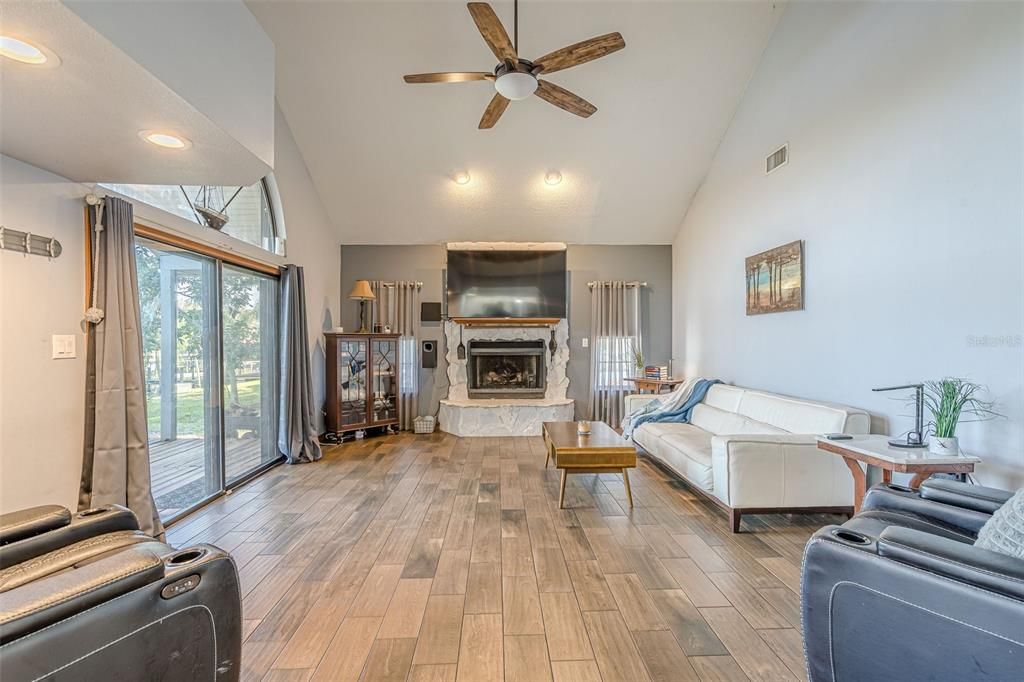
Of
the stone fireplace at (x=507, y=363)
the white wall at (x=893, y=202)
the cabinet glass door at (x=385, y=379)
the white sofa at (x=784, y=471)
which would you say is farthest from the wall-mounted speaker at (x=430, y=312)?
the white sofa at (x=784, y=471)

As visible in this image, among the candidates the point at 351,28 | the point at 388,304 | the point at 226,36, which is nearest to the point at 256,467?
the point at 388,304

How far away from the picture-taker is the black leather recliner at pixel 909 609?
1068mm

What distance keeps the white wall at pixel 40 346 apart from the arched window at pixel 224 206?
0.53m

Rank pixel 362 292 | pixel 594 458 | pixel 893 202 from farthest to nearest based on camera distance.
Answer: pixel 362 292, pixel 594 458, pixel 893 202

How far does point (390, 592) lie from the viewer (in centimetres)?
227

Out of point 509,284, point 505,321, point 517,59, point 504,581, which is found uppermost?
point 517,59

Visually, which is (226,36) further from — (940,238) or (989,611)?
(940,238)

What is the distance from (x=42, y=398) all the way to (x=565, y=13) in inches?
187

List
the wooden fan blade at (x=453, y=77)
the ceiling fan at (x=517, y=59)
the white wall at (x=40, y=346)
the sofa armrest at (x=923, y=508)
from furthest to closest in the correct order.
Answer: the wooden fan blade at (x=453, y=77) < the ceiling fan at (x=517, y=59) < the white wall at (x=40, y=346) < the sofa armrest at (x=923, y=508)

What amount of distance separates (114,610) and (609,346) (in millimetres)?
6187

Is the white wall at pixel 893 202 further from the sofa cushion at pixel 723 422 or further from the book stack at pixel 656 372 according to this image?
the book stack at pixel 656 372

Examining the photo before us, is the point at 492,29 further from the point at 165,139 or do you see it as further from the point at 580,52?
the point at 165,139

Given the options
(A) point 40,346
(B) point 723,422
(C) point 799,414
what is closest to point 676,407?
(B) point 723,422

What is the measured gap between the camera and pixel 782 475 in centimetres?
304
